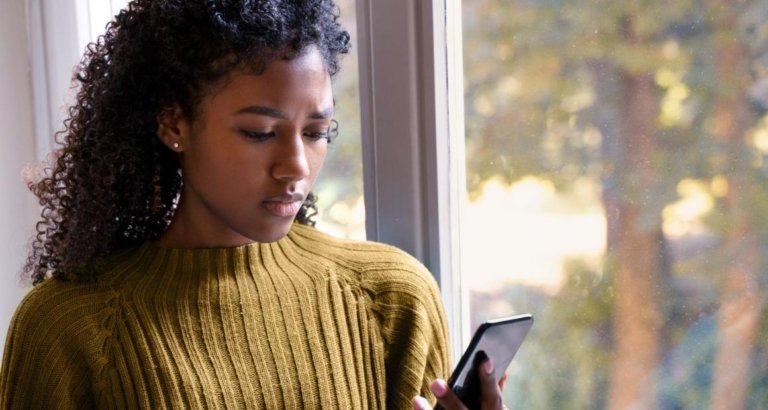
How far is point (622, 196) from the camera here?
120 centimetres

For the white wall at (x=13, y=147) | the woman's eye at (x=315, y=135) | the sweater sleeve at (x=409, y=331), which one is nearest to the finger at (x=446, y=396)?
the sweater sleeve at (x=409, y=331)

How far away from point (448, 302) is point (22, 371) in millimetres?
582

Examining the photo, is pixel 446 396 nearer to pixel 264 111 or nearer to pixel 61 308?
pixel 264 111

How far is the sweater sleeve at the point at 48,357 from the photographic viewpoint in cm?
116

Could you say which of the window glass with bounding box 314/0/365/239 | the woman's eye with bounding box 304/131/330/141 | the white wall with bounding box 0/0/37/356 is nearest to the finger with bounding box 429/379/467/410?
the woman's eye with bounding box 304/131/330/141

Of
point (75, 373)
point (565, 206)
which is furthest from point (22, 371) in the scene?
point (565, 206)

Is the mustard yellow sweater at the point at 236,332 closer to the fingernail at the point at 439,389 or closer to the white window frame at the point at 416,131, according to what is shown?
the white window frame at the point at 416,131

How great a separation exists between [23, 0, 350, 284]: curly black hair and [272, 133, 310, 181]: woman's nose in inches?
3.4

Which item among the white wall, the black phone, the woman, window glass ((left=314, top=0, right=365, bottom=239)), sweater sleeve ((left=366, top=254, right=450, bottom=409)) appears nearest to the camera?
the black phone

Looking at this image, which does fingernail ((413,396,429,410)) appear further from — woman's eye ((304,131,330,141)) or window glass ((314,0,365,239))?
window glass ((314,0,365,239))

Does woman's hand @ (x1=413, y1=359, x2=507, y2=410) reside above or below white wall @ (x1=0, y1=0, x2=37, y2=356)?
below

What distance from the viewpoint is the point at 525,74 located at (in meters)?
1.28

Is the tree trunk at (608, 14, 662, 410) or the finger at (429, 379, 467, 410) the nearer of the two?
the finger at (429, 379, 467, 410)

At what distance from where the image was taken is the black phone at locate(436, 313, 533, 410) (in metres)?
1.02
